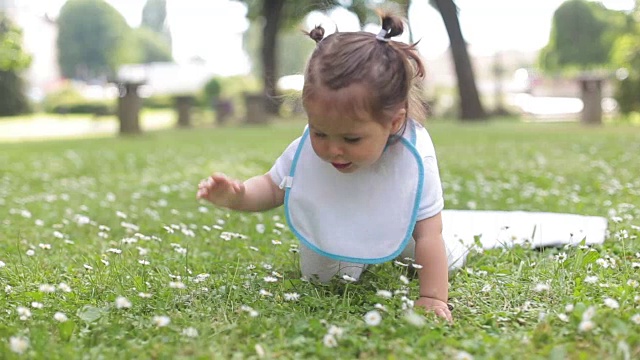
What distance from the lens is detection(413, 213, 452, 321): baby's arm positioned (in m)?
2.76

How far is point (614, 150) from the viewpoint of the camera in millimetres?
9586

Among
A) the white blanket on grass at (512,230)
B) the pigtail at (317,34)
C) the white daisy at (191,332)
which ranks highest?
the pigtail at (317,34)

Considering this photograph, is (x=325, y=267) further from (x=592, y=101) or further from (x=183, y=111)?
(x=183, y=111)

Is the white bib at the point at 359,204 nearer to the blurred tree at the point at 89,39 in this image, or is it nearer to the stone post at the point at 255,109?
the stone post at the point at 255,109

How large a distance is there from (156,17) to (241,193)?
11136 cm

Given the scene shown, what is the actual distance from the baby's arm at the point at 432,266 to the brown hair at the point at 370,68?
486 millimetres

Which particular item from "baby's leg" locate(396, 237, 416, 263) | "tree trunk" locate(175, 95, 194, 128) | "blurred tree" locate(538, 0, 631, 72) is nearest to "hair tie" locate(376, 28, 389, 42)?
"baby's leg" locate(396, 237, 416, 263)

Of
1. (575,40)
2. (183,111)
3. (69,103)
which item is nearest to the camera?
(183,111)

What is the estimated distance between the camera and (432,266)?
2.85 meters

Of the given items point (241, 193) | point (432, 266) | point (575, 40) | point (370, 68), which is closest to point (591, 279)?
point (432, 266)

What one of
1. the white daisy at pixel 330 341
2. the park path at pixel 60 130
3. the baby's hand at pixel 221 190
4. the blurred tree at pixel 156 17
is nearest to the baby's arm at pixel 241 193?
the baby's hand at pixel 221 190

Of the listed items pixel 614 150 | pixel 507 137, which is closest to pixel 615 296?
pixel 614 150

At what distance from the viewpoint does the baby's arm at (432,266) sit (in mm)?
2760

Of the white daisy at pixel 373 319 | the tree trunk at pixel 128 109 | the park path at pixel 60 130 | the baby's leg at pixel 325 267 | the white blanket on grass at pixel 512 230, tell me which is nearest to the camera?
the white daisy at pixel 373 319
